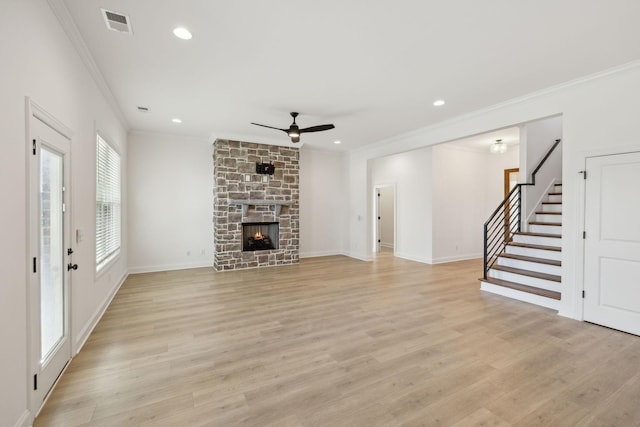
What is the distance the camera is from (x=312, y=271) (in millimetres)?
6488

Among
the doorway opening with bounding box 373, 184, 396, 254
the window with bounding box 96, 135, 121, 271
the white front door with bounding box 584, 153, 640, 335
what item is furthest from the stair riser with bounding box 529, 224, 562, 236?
the window with bounding box 96, 135, 121, 271

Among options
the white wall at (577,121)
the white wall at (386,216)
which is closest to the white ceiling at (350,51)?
the white wall at (577,121)

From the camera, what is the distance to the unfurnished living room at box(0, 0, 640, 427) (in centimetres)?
204

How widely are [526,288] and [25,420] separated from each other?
19.1 ft

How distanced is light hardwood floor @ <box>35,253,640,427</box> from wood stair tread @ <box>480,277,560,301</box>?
0.80ft

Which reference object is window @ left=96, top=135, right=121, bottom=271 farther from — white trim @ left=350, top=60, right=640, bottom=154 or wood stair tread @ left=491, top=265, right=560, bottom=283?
wood stair tread @ left=491, top=265, right=560, bottom=283

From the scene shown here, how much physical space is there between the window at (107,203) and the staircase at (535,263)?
20.1 feet

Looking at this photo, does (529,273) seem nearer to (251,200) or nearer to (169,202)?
(251,200)

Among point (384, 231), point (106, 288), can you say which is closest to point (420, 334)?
point (106, 288)

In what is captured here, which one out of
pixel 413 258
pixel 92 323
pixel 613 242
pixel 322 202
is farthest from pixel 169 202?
pixel 613 242

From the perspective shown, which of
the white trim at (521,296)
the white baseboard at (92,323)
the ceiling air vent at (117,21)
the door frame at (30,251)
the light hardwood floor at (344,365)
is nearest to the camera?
the door frame at (30,251)

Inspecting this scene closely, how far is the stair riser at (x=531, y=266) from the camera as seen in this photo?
4591 mm

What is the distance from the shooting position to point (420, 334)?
3.29 m

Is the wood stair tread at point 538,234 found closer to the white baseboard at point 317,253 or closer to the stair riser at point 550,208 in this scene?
the stair riser at point 550,208
